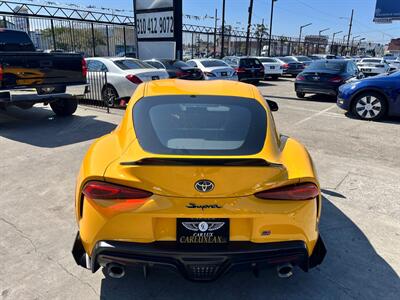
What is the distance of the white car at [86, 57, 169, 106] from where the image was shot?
1015cm

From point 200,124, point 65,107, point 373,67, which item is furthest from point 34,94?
point 373,67

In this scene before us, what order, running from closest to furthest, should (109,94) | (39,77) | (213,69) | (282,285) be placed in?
(282,285)
(39,77)
(109,94)
(213,69)

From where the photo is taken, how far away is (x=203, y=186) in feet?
7.02

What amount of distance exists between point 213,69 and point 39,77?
8.77m

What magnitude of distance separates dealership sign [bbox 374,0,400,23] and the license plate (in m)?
40.2

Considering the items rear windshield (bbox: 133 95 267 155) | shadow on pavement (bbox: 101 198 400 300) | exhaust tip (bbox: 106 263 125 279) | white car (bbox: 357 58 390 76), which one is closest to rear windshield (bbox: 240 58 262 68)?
white car (bbox: 357 58 390 76)

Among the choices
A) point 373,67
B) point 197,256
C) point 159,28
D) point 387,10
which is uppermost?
point 387,10

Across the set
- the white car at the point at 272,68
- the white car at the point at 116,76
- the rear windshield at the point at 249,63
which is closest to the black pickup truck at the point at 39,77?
the white car at the point at 116,76

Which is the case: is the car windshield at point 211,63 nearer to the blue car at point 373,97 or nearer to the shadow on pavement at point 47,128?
the blue car at point 373,97

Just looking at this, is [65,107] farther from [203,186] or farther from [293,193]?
[293,193]

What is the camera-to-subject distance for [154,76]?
34.8 ft

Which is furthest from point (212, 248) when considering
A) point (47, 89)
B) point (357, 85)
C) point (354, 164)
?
point (357, 85)

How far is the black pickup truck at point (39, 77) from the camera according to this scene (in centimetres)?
682

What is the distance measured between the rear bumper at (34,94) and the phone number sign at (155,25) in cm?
754
